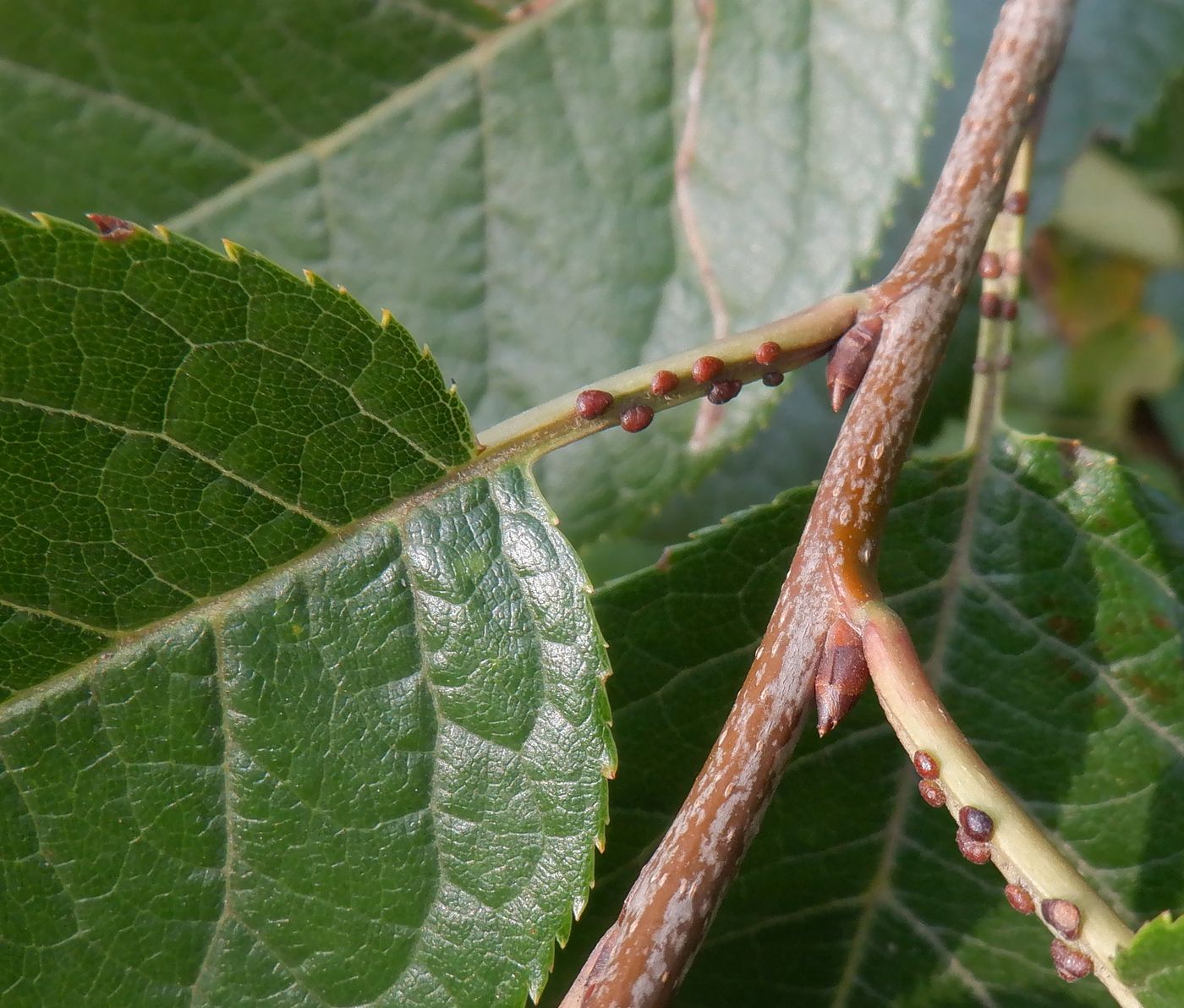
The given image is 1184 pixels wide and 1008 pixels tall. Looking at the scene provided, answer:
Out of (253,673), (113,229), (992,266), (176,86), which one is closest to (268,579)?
(253,673)

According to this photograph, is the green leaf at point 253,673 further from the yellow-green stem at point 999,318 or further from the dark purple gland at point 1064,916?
the yellow-green stem at point 999,318

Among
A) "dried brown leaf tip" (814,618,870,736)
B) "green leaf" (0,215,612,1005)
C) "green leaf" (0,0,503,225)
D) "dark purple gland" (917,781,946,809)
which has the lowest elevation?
"dark purple gland" (917,781,946,809)

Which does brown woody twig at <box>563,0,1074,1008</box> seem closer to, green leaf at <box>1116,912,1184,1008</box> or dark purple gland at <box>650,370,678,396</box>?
dark purple gland at <box>650,370,678,396</box>

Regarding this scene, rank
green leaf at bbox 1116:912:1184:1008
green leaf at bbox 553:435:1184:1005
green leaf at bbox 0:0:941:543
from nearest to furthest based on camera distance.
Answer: green leaf at bbox 1116:912:1184:1008 → green leaf at bbox 553:435:1184:1005 → green leaf at bbox 0:0:941:543

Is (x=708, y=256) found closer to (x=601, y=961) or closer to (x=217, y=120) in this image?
(x=217, y=120)

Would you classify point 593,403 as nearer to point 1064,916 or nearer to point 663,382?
point 663,382

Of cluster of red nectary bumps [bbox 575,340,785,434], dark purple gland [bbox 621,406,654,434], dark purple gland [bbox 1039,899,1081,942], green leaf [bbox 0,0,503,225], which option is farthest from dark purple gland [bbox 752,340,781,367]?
green leaf [bbox 0,0,503,225]
